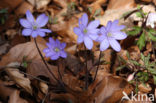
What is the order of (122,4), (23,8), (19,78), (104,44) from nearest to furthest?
(104,44) → (19,78) → (122,4) → (23,8)

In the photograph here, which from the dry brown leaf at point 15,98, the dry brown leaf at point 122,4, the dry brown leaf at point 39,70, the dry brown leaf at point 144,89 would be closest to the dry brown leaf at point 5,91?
the dry brown leaf at point 15,98

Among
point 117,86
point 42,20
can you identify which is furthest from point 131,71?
point 42,20

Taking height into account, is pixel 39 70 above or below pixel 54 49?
below

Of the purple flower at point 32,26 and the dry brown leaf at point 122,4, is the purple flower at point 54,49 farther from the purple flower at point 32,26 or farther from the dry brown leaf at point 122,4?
the dry brown leaf at point 122,4

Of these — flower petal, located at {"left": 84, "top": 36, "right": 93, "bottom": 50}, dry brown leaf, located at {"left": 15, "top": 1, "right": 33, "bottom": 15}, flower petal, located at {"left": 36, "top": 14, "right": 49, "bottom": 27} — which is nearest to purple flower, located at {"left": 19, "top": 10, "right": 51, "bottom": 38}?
flower petal, located at {"left": 36, "top": 14, "right": 49, "bottom": 27}

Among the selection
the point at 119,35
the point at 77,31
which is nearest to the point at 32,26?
the point at 77,31

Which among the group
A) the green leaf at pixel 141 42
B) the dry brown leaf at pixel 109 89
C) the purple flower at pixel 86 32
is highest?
the purple flower at pixel 86 32

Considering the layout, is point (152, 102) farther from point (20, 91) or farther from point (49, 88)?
point (20, 91)

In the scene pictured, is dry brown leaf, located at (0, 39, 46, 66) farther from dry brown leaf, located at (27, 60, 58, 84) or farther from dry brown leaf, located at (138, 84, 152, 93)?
dry brown leaf, located at (138, 84, 152, 93)

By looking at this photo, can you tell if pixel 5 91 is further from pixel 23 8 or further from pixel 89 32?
pixel 23 8
